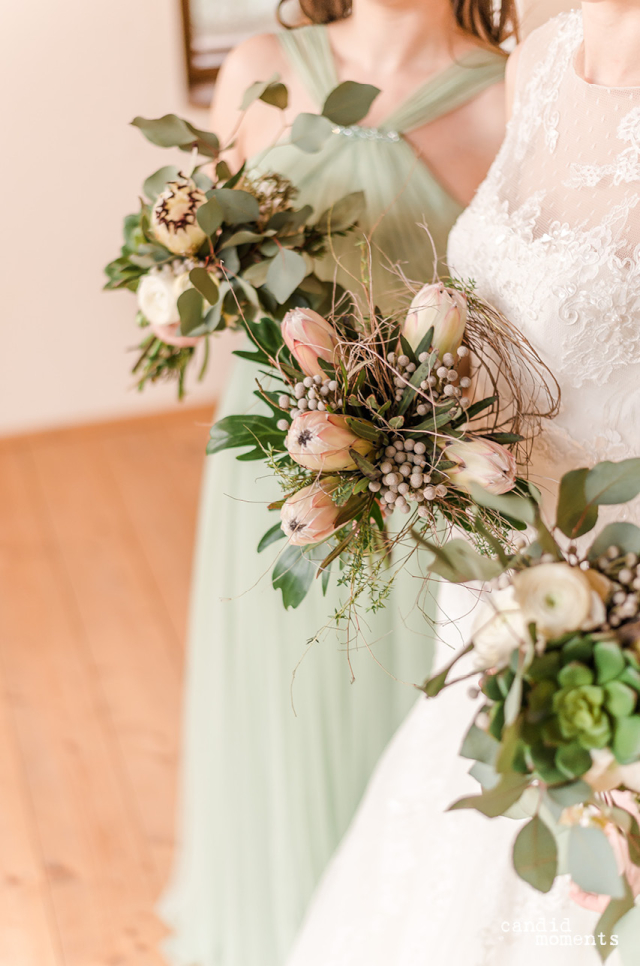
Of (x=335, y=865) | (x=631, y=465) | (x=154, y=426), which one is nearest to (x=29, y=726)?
(x=335, y=865)

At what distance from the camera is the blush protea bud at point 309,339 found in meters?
0.71

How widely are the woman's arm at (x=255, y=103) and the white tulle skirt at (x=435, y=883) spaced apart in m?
0.72

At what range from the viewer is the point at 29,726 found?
1921 millimetres

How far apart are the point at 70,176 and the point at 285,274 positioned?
5.97ft

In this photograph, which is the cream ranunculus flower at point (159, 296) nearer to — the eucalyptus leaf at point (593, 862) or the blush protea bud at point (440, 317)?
the blush protea bud at point (440, 317)

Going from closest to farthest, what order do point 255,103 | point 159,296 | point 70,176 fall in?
point 159,296 < point 255,103 < point 70,176

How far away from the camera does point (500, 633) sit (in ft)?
1.71

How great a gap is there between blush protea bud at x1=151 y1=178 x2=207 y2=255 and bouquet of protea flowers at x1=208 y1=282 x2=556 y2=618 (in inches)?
9.7

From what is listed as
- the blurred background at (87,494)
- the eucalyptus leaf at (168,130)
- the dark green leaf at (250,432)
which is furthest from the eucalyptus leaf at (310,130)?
the blurred background at (87,494)

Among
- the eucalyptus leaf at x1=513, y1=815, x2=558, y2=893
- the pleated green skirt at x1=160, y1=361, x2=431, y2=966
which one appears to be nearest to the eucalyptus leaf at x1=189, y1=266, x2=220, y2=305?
the pleated green skirt at x1=160, y1=361, x2=431, y2=966

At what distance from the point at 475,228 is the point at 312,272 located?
19cm

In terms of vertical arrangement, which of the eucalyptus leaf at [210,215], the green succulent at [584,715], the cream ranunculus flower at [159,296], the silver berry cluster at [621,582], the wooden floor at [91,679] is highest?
the eucalyptus leaf at [210,215]

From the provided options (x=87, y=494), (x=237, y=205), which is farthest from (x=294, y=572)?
(x=87, y=494)

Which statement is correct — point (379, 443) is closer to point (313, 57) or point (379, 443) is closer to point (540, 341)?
point (540, 341)
